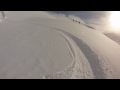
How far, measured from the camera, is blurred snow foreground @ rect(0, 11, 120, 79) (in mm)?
4664

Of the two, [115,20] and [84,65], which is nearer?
[84,65]

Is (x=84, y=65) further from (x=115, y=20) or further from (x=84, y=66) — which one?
(x=115, y=20)

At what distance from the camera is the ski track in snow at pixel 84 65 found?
4574 mm

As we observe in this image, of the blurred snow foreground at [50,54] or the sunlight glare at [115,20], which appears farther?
the sunlight glare at [115,20]

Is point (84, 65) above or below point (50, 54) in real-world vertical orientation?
below

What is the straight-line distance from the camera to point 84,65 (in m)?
5.08

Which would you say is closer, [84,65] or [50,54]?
[84,65]

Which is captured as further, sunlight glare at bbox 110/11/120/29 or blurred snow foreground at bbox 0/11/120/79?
sunlight glare at bbox 110/11/120/29

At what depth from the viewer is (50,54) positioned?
5430 mm

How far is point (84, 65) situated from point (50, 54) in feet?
3.47

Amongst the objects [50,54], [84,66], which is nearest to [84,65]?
[84,66]

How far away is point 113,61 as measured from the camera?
5750mm
